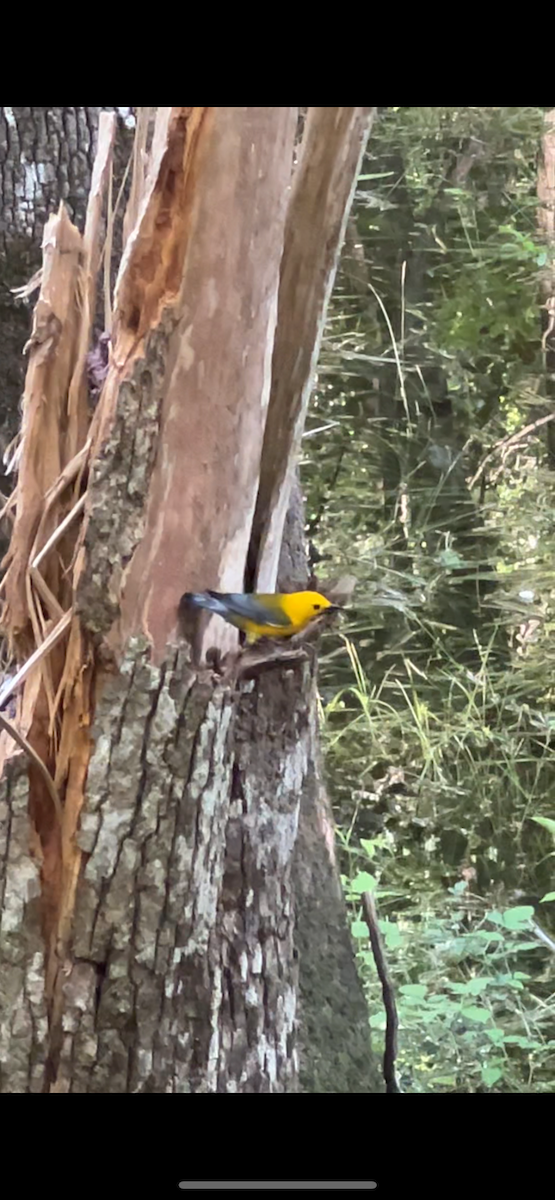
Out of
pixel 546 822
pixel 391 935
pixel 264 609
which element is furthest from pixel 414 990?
pixel 264 609

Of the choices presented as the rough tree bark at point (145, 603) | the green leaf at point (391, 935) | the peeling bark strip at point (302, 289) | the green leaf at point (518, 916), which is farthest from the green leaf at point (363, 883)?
the peeling bark strip at point (302, 289)

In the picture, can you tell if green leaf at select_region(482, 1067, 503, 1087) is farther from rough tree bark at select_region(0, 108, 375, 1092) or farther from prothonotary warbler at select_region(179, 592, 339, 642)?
prothonotary warbler at select_region(179, 592, 339, 642)

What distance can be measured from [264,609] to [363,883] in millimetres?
519

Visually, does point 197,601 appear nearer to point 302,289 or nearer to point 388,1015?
point 302,289

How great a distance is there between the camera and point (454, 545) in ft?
3.47

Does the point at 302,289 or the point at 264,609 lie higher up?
the point at 302,289

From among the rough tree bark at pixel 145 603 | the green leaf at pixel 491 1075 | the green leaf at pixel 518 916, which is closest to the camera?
the rough tree bark at pixel 145 603

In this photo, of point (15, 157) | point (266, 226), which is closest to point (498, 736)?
point (266, 226)

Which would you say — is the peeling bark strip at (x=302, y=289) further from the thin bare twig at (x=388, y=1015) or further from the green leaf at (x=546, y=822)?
the green leaf at (x=546, y=822)

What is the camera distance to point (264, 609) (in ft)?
2.03

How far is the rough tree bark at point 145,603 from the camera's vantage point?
0.56 metres
